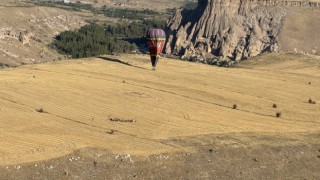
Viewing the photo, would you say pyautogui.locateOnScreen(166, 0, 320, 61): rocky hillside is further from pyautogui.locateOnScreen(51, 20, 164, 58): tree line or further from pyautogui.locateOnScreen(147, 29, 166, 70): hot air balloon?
pyautogui.locateOnScreen(147, 29, 166, 70): hot air balloon

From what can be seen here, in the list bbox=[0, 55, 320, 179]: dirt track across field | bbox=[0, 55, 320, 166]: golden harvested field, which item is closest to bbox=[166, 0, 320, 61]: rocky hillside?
bbox=[0, 55, 320, 166]: golden harvested field

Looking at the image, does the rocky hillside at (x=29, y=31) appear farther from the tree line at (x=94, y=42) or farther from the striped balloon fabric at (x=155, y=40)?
the striped balloon fabric at (x=155, y=40)

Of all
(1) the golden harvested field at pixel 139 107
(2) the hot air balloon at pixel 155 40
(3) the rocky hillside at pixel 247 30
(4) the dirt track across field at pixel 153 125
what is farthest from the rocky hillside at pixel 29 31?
(2) the hot air balloon at pixel 155 40

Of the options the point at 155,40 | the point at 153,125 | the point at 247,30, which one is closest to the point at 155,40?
the point at 155,40

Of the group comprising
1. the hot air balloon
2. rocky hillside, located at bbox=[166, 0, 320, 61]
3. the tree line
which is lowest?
the tree line

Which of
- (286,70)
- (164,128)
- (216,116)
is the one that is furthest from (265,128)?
(286,70)

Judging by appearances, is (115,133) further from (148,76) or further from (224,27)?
(224,27)
